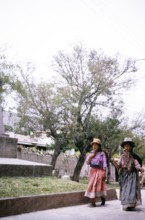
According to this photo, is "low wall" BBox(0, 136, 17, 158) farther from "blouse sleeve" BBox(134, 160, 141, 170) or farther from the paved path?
"blouse sleeve" BBox(134, 160, 141, 170)

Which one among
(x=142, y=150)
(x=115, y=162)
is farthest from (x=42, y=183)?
(x=142, y=150)

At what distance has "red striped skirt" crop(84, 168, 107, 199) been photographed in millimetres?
8062

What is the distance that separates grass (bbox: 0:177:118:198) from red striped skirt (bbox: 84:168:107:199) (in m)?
0.59

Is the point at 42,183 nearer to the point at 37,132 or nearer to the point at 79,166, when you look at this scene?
the point at 37,132

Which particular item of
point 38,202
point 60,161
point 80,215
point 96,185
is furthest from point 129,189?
point 60,161

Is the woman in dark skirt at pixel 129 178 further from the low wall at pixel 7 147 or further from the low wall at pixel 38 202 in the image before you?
the low wall at pixel 7 147

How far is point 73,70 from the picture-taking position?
23734 mm

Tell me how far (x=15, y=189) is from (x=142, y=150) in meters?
30.4

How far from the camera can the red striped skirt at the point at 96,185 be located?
806 centimetres

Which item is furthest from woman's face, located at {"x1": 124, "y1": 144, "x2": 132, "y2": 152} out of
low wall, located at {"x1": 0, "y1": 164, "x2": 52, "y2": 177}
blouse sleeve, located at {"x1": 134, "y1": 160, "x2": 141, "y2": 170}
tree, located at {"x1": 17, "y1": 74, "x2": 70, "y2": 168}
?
tree, located at {"x1": 17, "y1": 74, "x2": 70, "y2": 168}

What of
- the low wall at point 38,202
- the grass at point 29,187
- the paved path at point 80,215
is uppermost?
the grass at point 29,187

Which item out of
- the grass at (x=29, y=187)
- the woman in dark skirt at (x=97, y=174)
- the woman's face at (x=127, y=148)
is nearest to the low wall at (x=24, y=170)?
the grass at (x=29, y=187)

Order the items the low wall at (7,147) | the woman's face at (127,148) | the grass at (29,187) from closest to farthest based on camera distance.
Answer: the grass at (29,187), the woman's face at (127,148), the low wall at (7,147)

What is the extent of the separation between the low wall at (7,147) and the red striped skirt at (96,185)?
13.2ft
